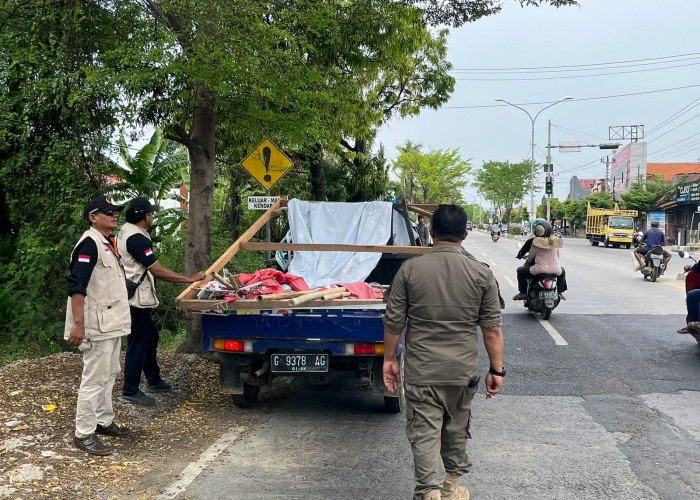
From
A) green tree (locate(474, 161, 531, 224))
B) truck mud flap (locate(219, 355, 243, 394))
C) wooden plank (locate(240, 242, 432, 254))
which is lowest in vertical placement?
truck mud flap (locate(219, 355, 243, 394))

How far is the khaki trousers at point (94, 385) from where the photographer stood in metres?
4.69

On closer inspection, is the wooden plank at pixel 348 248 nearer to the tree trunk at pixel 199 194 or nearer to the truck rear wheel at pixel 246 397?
the tree trunk at pixel 199 194

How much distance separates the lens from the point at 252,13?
22.8 feet

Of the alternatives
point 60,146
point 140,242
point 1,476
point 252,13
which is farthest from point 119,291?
point 252,13

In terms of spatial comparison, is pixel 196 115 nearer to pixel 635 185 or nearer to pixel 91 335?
pixel 91 335

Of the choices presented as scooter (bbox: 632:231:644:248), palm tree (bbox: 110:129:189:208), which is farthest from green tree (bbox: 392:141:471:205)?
palm tree (bbox: 110:129:189:208)

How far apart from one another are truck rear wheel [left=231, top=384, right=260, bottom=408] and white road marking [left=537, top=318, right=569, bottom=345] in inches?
199

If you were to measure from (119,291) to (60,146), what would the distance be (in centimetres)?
288

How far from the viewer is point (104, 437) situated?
198 inches

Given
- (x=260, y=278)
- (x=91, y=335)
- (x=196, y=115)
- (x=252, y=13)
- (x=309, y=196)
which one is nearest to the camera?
(x=91, y=335)

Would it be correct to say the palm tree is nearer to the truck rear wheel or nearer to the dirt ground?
the dirt ground

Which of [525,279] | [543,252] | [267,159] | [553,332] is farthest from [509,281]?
[267,159]

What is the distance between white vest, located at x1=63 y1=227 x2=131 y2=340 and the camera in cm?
480

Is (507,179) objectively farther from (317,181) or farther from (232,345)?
(232,345)
